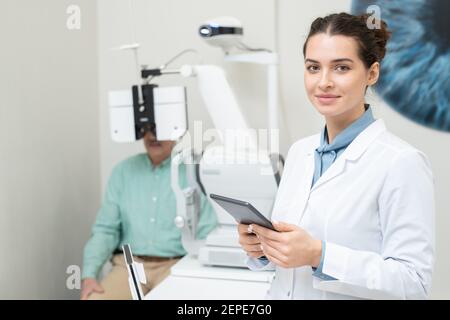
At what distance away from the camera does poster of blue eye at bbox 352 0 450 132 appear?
2182 millimetres

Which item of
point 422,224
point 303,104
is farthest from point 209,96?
point 422,224

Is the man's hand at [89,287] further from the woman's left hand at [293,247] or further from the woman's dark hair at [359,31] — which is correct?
the woman's dark hair at [359,31]

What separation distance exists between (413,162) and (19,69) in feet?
5.26

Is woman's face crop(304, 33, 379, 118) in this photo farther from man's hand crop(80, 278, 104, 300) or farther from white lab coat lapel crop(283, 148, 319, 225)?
man's hand crop(80, 278, 104, 300)

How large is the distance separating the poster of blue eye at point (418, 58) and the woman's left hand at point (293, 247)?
4.93 ft

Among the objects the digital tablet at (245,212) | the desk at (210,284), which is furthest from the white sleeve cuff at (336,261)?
the desk at (210,284)

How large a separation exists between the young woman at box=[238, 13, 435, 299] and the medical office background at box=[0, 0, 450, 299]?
0.91 m

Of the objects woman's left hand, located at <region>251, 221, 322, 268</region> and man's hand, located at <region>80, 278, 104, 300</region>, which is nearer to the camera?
woman's left hand, located at <region>251, 221, 322, 268</region>

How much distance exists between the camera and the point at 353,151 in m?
1.02

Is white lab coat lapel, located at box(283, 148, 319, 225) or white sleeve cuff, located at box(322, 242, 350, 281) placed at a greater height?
white lab coat lapel, located at box(283, 148, 319, 225)

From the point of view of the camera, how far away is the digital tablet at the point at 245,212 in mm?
909

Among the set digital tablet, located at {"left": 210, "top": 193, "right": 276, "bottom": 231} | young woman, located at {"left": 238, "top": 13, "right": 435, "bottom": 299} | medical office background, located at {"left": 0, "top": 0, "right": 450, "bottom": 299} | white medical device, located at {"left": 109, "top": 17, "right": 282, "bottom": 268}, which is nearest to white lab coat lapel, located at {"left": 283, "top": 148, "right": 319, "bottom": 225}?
young woman, located at {"left": 238, "top": 13, "right": 435, "bottom": 299}

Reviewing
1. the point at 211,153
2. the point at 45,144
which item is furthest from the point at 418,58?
the point at 45,144
